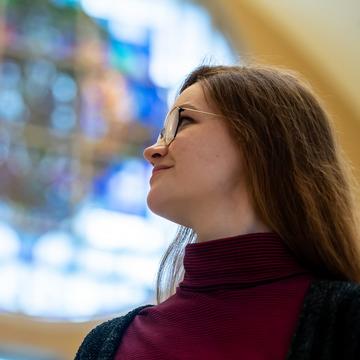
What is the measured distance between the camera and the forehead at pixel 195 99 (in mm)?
1339

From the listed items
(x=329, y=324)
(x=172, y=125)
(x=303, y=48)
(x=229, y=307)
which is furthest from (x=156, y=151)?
(x=303, y=48)

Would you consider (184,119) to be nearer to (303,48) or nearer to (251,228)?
(251,228)

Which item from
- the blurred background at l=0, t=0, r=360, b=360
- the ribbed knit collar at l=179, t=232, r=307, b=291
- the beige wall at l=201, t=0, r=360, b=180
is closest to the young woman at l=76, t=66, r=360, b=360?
the ribbed knit collar at l=179, t=232, r=307, b=291

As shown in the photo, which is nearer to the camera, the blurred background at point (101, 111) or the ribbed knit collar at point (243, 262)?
the ribbed knit collar at point (243, 262)

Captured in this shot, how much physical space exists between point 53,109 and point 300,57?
4.69ft

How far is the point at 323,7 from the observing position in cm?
409

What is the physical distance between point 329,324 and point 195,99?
498 mm

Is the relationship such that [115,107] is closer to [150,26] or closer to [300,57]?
[150,26]

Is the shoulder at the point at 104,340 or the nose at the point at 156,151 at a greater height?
the nose at the point at 156,151

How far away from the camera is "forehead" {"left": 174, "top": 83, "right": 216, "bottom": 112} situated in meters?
1.34

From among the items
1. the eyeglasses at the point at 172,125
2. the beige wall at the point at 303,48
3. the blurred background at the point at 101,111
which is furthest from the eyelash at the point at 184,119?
the beige wall at the point at 303,48

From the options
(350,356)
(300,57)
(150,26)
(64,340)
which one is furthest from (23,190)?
(350,356)

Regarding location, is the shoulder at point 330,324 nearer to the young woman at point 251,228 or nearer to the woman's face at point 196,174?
the young woman at point 251,228

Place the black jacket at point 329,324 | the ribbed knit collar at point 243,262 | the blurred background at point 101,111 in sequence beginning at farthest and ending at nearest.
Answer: the blurred background at point 101,111 → the ribbed knit collar at point 243,262 → the black jacket at point 329,324
